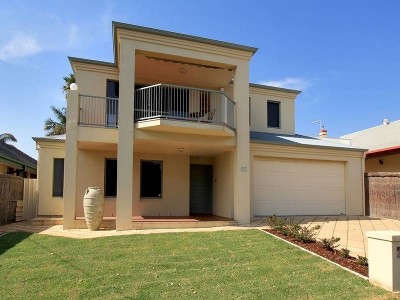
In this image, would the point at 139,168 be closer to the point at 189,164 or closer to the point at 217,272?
the point at 189,164

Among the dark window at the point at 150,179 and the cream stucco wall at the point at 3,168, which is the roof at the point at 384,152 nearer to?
the dark window at the point at 150,179

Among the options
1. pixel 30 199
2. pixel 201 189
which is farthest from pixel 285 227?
pixel 30 199

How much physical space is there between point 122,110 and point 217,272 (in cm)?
677

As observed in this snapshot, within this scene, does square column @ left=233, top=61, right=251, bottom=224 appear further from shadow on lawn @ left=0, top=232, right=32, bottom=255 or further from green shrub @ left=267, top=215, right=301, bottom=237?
shadow on lawn @ left=0, top=232, right=32, bottom=255

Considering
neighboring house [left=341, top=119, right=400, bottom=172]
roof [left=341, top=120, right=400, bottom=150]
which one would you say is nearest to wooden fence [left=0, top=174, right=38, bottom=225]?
neighboring house [left=341, top=119, right=400, bottom=172]

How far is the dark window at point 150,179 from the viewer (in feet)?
46.8

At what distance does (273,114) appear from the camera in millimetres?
18078

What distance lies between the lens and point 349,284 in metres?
5.85

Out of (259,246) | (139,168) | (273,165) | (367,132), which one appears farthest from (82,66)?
(367,132)

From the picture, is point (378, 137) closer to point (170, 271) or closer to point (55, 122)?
point (170, 271)

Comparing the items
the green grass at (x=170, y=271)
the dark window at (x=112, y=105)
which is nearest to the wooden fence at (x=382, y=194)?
the green grass at (x=170, y=271)

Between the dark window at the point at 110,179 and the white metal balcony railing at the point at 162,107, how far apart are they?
1.69m

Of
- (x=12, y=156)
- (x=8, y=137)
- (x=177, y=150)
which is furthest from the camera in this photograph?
(x=8, y=137)

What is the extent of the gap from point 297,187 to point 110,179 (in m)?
8.05
